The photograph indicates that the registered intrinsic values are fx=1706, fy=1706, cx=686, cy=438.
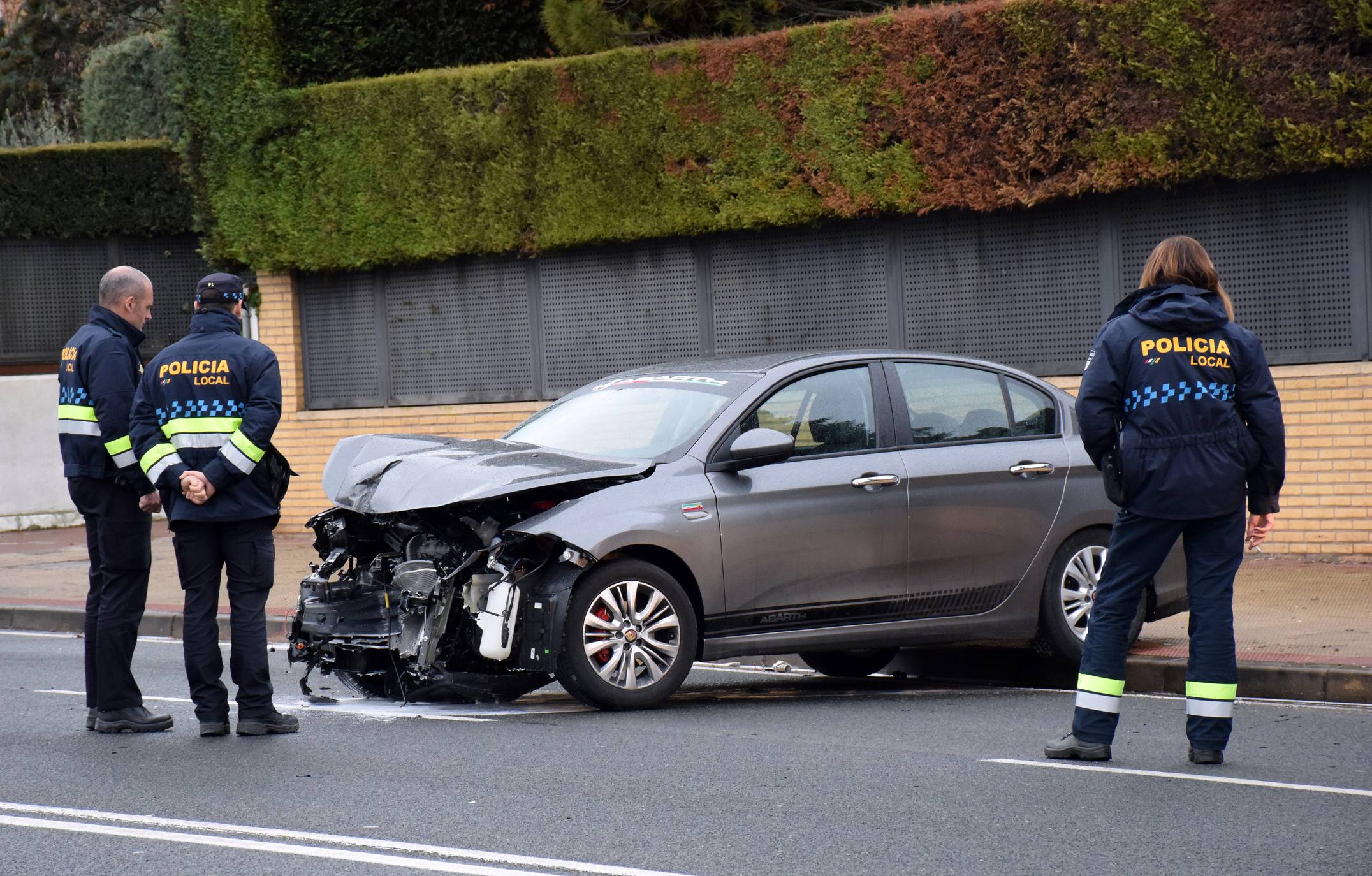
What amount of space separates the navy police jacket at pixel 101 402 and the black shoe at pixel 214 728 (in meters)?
1.02

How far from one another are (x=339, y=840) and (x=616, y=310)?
10202 mm

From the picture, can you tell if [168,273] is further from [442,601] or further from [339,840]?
[339,840]

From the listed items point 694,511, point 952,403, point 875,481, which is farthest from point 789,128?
point 694,511

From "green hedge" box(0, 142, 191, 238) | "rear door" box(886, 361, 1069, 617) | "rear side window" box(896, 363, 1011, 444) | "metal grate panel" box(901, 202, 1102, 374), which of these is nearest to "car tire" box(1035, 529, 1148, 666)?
"rear door" box(886, 361, 1069, 617)

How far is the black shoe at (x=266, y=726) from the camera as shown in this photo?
23.3 ft

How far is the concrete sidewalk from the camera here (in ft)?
26.6

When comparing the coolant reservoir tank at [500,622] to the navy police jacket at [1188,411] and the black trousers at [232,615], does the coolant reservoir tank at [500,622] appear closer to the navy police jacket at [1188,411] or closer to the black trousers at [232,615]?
the black trousers at [232,615]

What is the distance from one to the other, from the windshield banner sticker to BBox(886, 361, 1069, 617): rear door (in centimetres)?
90

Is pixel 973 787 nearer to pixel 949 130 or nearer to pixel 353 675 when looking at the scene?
pixel 353 675

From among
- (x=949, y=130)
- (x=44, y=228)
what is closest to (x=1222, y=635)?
(x=949, y=130)

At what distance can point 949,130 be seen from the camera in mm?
13102

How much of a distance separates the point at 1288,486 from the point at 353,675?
24.3ft

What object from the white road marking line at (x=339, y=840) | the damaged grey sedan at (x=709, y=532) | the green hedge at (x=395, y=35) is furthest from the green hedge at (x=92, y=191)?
the white road marking line at (x=339, y=840)

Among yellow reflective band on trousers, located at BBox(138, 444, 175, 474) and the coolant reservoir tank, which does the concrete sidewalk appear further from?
yellow reflective band on trousers, located at BBox(138, 444, 175, 474)
